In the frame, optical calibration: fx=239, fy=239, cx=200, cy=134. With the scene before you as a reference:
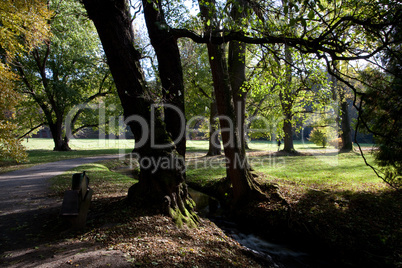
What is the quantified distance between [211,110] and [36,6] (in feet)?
45.2

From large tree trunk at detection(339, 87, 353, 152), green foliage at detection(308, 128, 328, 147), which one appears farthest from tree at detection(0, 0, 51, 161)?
green foliage at detection(308, 128, 328, 147)

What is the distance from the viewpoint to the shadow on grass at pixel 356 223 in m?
5.21

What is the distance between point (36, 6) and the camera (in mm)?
10836

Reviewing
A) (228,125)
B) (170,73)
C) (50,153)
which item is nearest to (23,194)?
(170,73)

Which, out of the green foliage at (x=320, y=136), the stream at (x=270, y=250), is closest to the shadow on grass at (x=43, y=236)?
the stream at (x=270, y=250)

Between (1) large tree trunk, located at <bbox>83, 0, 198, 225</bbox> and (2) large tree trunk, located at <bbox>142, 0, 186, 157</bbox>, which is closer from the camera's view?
(1) large tree trunk, located at <bbox>83, 0, 198, 225</bbox>

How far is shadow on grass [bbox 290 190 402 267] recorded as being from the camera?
5.21m

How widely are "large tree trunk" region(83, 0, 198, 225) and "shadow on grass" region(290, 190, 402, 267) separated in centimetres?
335

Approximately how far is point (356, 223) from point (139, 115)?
5878mm

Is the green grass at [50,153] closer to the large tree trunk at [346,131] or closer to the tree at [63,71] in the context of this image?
the tree at [63,71]

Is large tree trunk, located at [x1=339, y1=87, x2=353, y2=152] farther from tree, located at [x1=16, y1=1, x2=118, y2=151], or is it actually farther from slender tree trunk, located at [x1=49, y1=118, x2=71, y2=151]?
slender tree trunk, located at [x1=49, y1=118, x2=71, y2=151]

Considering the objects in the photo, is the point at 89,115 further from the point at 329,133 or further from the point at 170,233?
the point at 329,133

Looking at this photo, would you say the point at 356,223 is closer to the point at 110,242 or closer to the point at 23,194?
the point at 110,242

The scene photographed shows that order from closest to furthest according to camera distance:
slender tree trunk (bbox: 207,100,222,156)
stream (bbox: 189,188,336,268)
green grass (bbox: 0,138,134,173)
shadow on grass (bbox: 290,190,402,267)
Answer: shadow on grass (bbox: 290,190,402,267)
stream (bbox: 189,188,336,268)
green grass (bbox: 0,138,134,173)
slender tree trunk (bbox: 207,100,222,156)
